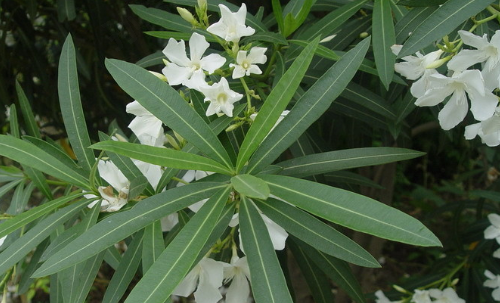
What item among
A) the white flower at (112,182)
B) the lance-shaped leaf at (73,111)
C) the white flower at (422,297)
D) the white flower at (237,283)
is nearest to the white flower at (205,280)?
the white flower at (237,283)

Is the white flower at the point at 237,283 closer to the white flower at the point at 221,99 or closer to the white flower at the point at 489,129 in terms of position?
the white flower at the point at 221,99

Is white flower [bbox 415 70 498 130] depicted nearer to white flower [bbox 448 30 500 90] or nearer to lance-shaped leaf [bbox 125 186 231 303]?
white flower [bbox 448 30 500 90]

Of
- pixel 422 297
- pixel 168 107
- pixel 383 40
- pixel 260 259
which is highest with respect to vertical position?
pixel 383 40

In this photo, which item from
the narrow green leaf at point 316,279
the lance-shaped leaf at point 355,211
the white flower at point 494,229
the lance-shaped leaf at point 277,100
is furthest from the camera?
the white flower at point 494,229

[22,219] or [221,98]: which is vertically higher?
[221,98]

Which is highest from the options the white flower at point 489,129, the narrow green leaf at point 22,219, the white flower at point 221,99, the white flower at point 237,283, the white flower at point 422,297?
the white flower at point 489,129

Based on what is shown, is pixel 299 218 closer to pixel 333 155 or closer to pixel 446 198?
pixel 333 155

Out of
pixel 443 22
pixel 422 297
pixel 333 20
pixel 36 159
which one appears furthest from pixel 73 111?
pixel 422 297

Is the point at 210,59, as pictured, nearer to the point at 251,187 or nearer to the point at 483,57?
the point at 251,187
